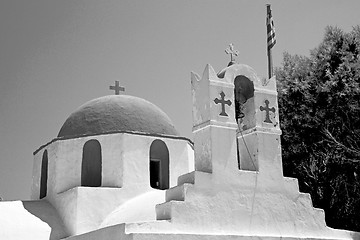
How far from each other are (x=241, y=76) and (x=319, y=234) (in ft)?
9.45

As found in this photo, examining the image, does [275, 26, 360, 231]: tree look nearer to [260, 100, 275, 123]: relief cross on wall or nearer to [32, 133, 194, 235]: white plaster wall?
[260, 100, 275, 123]: relief cross on wall

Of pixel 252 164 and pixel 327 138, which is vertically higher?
pixel 327 138

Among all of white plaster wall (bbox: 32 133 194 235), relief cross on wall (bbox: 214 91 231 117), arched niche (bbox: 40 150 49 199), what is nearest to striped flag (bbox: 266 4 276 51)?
white plaster wall (bbox: 32 133 194 235)

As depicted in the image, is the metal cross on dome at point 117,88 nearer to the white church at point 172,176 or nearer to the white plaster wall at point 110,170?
the white church at point 172,176

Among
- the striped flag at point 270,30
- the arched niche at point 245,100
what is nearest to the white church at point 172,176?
the arched niche at point 245,100

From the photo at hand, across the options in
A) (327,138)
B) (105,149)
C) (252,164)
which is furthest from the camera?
(327,138)

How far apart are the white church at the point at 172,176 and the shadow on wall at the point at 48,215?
0.06ft

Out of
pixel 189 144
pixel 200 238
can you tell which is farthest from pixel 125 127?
pixel 200 238

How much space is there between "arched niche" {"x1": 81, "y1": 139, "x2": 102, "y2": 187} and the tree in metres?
4.72

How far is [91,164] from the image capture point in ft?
36.2

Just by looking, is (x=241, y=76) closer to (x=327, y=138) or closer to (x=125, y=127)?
(x=125, y=127)

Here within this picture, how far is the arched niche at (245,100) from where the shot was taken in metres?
8.38

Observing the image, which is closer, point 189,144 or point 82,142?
point 82,142

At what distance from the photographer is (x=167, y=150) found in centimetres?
1084
